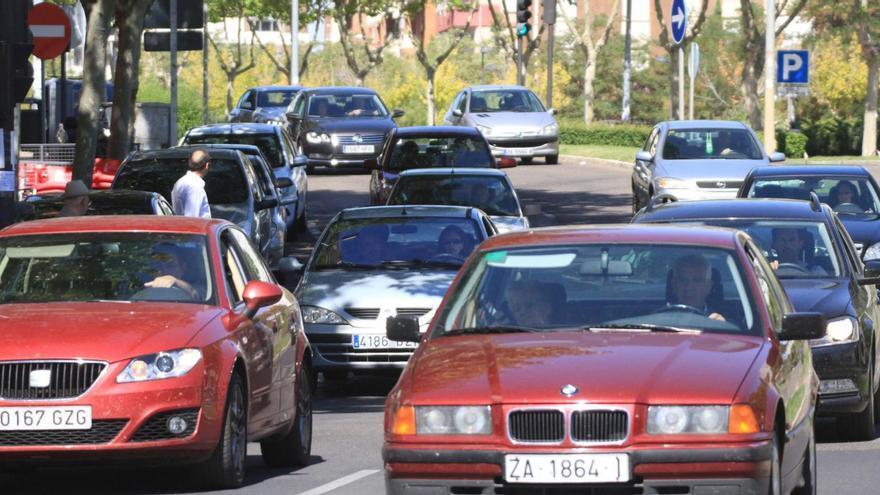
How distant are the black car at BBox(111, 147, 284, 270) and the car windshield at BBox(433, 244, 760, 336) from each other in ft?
43.8

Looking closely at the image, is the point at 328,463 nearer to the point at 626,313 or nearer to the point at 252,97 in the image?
the point at 626,313

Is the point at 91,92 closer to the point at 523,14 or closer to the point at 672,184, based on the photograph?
the point at 672,184

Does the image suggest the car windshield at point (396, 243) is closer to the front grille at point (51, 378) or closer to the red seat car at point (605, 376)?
the front grille at point (51, 378)

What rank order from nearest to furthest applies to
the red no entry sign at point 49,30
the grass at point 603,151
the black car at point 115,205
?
the black car at point 115,205 → the red no entry sign at point 49,30 → the grass at point 603,151

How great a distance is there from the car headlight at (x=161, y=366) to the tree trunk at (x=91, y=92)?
39.3 ft

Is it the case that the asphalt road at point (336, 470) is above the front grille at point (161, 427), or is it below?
below

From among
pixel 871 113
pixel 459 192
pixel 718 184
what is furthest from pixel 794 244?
pixel 871 113

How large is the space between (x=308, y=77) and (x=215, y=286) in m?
107

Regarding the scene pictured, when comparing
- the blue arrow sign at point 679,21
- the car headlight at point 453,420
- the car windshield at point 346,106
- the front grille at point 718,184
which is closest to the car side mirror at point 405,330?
the car headlight at point 453,420

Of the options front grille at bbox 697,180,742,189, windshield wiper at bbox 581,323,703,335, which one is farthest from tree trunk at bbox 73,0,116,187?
windshield wiper at bbox 581,323,703,335

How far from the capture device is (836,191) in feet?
70.0

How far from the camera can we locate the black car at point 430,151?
93.9ft

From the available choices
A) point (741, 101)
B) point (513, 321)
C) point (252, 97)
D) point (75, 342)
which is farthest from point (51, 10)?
point (741, 101)

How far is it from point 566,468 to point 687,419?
0.50 meters
